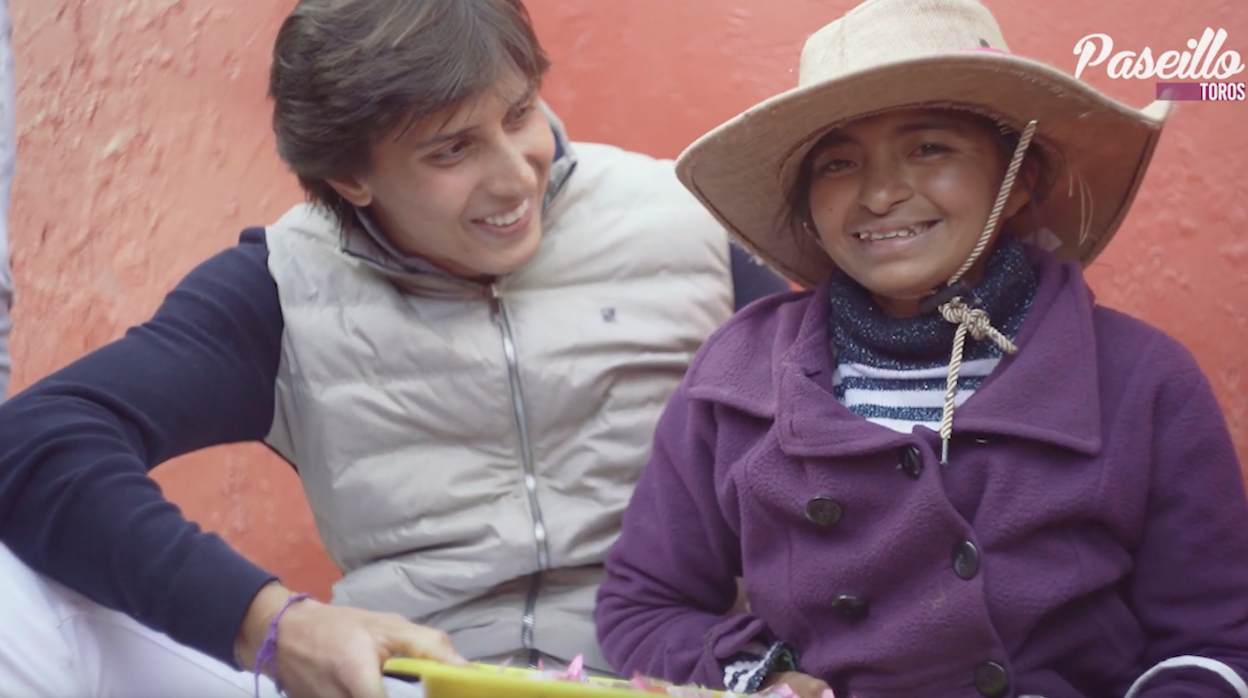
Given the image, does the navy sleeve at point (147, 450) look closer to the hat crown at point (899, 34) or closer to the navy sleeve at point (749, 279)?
the navy sleeve at point (749, 279)

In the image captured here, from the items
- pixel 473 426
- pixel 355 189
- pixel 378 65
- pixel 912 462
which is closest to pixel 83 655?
pixel 473 426

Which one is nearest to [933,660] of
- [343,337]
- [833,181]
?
[833,181]

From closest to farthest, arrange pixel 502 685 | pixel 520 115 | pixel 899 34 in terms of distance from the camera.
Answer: pixel 502 685 < pixel 899 34 < pixel 520 115

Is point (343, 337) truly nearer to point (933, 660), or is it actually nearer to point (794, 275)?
point (794, 275)

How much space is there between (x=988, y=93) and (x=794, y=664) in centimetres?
58

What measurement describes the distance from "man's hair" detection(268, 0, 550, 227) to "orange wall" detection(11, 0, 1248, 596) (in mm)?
594

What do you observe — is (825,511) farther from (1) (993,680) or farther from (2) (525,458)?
(2) (525,458)

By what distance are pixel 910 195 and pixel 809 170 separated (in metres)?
0.16

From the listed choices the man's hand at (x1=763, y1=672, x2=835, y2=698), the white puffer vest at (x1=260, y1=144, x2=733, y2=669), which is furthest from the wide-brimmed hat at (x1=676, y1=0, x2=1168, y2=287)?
the man's hand at (x1=763, y1=672, x2=835, y2=698)

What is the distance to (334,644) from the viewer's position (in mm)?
1138

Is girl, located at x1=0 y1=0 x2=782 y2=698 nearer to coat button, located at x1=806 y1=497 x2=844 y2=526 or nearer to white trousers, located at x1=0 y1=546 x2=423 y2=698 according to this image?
white trousers, located at x1=0 y1=546 x2=423 y2=698

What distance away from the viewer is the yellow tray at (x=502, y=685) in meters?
0.97

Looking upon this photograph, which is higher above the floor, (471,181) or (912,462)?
(471,181)

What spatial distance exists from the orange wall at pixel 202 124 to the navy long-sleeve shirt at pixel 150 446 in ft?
1.93
